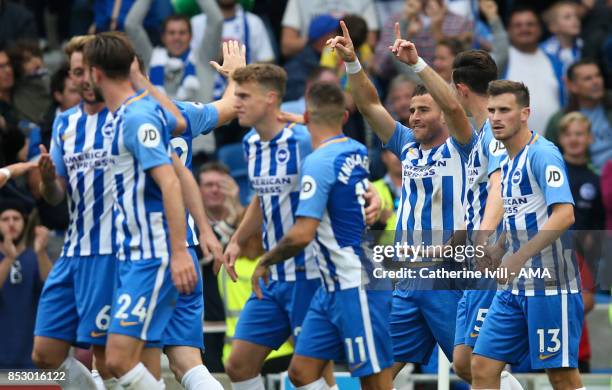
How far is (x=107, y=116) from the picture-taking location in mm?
8562

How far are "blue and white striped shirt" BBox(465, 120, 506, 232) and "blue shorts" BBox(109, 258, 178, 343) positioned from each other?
236 cm

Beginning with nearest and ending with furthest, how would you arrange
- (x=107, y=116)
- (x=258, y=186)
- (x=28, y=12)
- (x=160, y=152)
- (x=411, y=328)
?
(x=160, y=152) < (x=107, y=116) < (x=411, y=328) < (x=258, y=186) < (x=28, y=12)

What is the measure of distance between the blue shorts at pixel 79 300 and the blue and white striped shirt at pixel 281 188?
1.96 metres

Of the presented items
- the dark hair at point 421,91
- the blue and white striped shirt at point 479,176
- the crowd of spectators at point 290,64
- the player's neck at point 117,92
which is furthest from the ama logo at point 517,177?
the crowd of spectators at point 290,64

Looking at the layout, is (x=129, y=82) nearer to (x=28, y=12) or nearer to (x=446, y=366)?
(x=446, y=366)

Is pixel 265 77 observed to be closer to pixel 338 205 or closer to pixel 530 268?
pixel 338 205

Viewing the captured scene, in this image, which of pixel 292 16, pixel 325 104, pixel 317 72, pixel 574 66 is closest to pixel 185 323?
pixel 325 104

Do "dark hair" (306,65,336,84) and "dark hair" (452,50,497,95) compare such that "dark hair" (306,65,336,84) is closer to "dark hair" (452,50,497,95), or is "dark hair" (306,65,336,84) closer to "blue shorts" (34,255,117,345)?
"dark hair" (452,50,497,95)

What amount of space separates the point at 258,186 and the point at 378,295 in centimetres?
124

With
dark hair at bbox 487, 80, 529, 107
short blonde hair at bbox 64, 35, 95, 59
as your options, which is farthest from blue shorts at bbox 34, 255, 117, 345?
dark hair at bbox 487, 80, 529, 107

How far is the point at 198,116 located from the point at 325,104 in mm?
1087

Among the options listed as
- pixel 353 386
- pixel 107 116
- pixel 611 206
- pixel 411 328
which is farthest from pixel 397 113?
pixel 107 116

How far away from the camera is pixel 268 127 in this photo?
10422 mm

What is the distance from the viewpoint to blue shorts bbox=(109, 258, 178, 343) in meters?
8.03
